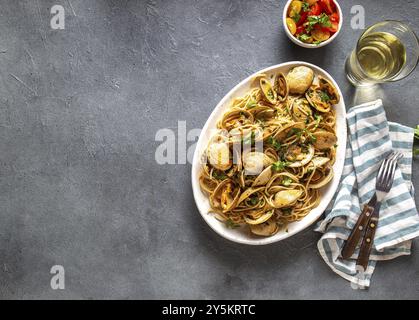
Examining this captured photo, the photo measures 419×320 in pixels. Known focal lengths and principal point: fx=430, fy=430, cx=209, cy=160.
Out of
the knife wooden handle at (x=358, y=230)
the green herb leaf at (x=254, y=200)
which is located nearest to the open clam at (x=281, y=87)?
the green herb leaf at (x=254, y=200)

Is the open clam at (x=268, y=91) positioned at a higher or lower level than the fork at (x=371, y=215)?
higher

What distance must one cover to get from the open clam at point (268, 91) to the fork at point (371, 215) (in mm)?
699

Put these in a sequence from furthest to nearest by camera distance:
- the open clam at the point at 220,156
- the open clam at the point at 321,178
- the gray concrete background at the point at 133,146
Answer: the gray concrete background at the point at 133,146 < the open clam at the point at 321,178 < the open clam at the point at 220,156

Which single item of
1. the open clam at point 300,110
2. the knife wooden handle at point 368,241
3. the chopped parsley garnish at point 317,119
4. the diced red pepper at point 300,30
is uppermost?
the diced red pepper at point 300,30

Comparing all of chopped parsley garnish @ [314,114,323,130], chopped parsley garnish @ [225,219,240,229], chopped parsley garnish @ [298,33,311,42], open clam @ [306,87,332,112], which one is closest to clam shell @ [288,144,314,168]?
chopped parsley garnish @ [314,114,323,130]

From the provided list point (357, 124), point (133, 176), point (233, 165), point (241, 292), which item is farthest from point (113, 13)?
point (241, 292)

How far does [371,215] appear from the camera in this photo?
2.36 m

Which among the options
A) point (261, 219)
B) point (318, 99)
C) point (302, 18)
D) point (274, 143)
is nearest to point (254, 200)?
point (261, 219)

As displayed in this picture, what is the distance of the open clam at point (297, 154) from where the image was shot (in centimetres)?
228

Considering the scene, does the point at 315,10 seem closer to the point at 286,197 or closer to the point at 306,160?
the point at 306,160

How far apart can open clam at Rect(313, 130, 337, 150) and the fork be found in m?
0.32

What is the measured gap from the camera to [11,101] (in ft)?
8.35

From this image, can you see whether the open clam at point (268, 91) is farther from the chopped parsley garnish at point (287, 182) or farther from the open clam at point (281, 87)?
the chopped parsley garnish at point (287, 182)

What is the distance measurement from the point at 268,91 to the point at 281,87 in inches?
3.1
